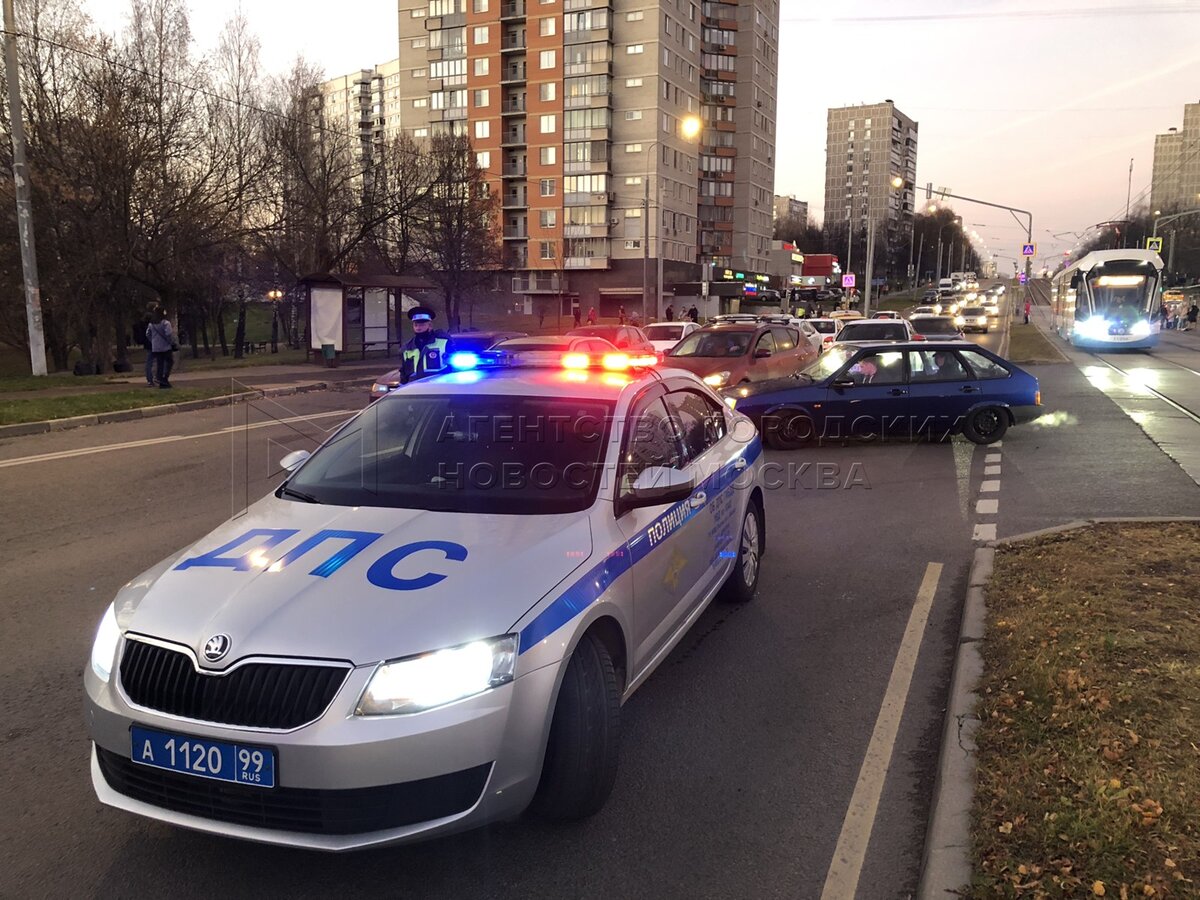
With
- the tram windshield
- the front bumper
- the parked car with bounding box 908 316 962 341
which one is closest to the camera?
the front bumper

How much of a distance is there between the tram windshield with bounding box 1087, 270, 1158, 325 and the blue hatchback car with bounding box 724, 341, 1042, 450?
2260 centimetres

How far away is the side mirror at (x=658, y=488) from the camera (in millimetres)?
3828

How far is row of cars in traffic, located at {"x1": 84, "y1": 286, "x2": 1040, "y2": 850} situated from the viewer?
107 inches

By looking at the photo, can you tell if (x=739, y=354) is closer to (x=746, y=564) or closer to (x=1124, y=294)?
(x=746, y=564)

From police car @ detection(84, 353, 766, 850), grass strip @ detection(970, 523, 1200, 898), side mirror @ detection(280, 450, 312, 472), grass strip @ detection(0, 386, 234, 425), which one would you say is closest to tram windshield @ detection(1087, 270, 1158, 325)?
grass strip @ detection(970, 523, 1200, 898)

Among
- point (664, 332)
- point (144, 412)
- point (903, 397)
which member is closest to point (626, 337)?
point (664, 332)

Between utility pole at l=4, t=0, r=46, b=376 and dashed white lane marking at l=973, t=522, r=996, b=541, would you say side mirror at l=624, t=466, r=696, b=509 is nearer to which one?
dashed white lane marking at l=973, t=522, r=996, b=541

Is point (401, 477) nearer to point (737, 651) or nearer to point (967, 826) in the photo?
point (737, 651)

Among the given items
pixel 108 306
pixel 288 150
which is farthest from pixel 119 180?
pixel 288 150

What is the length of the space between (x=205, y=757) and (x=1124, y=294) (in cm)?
3479

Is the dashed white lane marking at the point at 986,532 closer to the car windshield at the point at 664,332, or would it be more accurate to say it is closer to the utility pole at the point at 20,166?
the car windshield at the point at 664,332

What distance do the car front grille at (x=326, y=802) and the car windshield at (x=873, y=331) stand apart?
1883cm

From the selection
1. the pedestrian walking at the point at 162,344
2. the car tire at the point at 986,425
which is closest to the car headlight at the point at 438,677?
the car tire at the point at 986,425

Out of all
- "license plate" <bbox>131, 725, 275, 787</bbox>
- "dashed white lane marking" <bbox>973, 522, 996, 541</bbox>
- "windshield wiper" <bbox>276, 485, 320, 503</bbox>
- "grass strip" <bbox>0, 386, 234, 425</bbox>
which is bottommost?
"dashed white lane marking" <bbox>973, 522, 996, 541</bbox>
